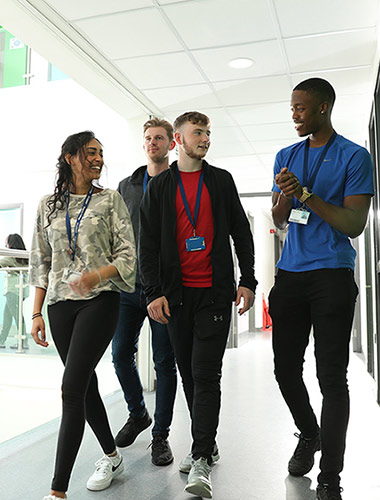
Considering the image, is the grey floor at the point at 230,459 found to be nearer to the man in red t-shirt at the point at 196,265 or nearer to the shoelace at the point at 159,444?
the shoelace at the point at 159,444

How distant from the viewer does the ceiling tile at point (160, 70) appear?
354 cm

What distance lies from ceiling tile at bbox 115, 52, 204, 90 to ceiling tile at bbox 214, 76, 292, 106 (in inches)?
11.6

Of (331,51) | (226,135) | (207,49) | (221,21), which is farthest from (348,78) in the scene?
(226,135)

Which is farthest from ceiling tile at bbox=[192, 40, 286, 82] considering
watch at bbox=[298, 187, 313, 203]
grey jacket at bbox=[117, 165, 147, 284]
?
watch at bbox=[298, 187, 313, 203]

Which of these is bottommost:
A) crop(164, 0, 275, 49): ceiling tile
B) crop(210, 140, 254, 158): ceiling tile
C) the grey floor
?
the grey floor

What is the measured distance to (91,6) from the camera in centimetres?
283

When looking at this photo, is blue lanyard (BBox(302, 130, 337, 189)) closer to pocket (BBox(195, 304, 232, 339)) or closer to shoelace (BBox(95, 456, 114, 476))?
pocket (BBox(195, 304, 232, 339))

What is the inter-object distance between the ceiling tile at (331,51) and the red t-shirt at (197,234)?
72.5 inches

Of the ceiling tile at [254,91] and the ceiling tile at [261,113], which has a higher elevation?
the ceiling tile at [254,91]

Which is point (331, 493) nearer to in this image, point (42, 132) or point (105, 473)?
point (105, 473)

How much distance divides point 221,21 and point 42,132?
18.5ft

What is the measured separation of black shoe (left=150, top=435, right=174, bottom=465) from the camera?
89.7 inches

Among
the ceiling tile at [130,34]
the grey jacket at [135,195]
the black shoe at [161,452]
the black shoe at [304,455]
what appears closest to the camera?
the black shoe at [304,455]

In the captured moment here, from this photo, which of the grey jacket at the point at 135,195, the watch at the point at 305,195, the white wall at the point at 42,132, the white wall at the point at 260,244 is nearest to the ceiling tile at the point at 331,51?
the grey jacket at the point at 135,195
